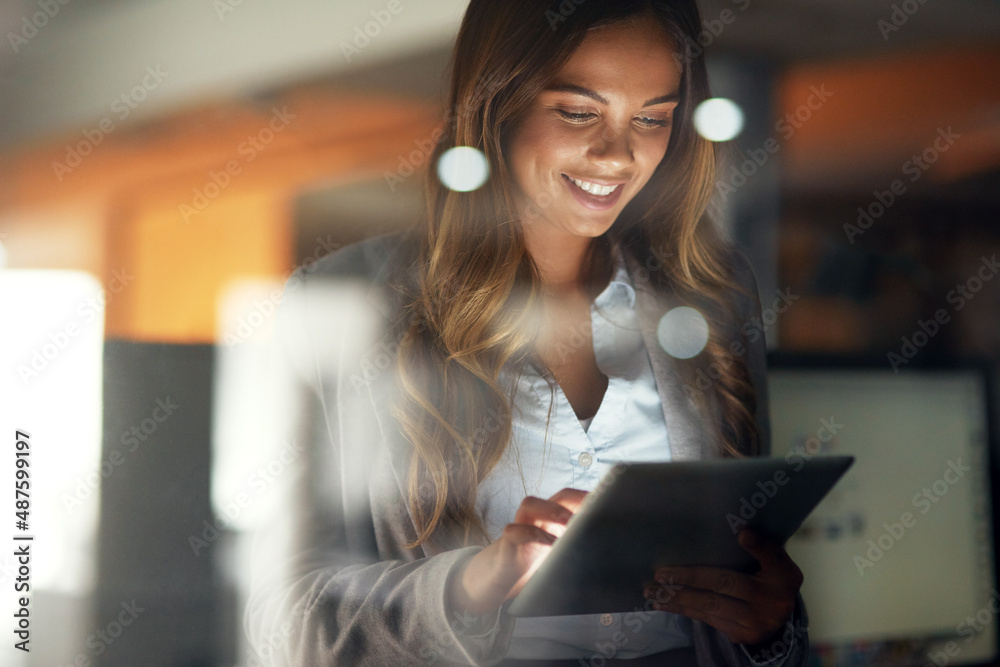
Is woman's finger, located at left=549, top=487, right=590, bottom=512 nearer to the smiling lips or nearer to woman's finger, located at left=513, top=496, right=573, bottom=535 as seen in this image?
woman's finger, located at left=513, top=496, right=573, bottom=535

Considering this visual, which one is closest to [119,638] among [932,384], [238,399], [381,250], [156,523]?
[156,523]

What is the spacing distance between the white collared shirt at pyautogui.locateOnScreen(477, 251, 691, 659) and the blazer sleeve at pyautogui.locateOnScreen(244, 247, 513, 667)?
7 centimetres

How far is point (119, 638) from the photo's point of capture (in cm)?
84

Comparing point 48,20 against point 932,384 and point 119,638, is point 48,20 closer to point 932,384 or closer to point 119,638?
point 119,638

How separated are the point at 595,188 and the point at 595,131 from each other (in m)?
0.07

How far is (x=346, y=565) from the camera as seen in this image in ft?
2.90

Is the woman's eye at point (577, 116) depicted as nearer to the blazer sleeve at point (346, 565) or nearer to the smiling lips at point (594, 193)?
the smiling lips at point (594, 193)

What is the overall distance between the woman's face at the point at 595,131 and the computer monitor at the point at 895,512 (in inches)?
14.4

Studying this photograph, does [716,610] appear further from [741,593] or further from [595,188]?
[595,188]

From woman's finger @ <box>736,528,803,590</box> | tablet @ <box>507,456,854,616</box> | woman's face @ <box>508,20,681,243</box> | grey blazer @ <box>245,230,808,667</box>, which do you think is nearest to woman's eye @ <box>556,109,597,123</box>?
woman's face @ <box>508,20,681,243</box>

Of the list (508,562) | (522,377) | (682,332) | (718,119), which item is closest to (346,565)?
(508,562)

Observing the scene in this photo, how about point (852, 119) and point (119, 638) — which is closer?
point (119, 638)

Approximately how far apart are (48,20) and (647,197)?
785mm

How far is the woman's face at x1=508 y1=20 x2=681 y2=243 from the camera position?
92cm
